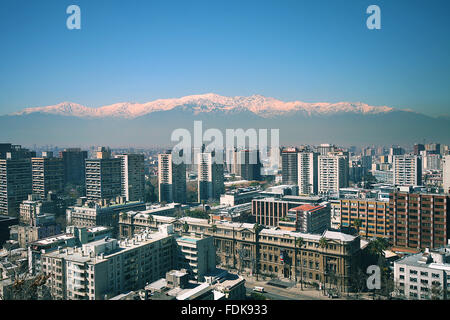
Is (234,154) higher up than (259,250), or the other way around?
(234,154)

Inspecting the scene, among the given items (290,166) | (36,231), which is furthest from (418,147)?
(36,231)

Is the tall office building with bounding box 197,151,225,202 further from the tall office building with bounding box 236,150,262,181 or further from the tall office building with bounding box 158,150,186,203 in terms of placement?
the tall office building with bounding box 236,150,262,181

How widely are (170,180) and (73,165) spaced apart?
8092 mm

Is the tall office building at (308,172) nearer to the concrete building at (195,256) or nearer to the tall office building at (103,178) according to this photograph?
the tall office building at (103,178)

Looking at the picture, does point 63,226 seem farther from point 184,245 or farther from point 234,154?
point 234,154

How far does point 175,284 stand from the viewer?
275 inches

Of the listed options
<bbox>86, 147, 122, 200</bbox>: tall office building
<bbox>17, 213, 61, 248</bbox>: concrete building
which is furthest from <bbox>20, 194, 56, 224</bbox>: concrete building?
<bbox>86, 147, 122, 200</bbox>: tall office building

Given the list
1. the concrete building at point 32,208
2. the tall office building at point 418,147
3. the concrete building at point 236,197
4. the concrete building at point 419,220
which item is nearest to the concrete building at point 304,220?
the concrete building at point 419,220

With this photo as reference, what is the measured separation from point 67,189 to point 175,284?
683 inches

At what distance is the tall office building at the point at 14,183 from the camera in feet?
58.0

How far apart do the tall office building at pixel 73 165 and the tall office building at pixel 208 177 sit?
8.20m
